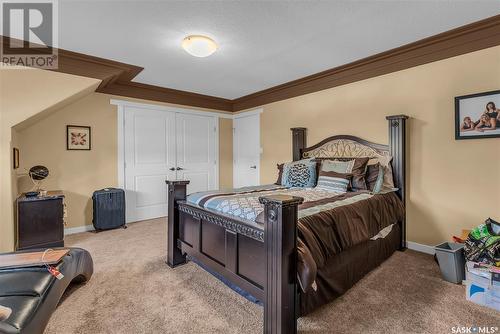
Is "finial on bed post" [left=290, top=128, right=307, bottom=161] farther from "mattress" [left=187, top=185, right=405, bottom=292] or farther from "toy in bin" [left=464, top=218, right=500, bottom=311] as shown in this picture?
"toy in bin" [left=464, top=218, right=500, bottom=311]

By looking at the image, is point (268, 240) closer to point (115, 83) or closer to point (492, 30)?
point (492, 30)

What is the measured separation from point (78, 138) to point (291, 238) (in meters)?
3.79

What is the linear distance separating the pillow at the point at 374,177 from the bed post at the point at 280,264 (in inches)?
70.7

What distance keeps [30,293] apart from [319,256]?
5.68ft

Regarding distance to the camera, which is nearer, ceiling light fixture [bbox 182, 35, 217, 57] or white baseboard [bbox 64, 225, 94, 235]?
ceiling light fixture [bbox 182, 35, 217, 57]

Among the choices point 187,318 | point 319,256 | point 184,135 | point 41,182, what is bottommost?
point 187,318

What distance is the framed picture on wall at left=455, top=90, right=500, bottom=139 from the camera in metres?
2.41

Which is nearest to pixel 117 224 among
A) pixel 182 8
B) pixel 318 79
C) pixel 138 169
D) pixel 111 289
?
pixel 138 169

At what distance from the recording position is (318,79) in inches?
154

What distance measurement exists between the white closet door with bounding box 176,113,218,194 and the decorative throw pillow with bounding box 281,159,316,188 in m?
2.22

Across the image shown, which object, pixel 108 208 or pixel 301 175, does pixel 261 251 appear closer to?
pixel 301 175

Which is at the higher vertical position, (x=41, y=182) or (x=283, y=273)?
(x=41, y=182)

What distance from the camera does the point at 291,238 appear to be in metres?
1.51

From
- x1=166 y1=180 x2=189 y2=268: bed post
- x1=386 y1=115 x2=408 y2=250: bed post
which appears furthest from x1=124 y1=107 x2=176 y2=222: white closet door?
x1=386 y1=115 x2=408 y2=250: bed post
